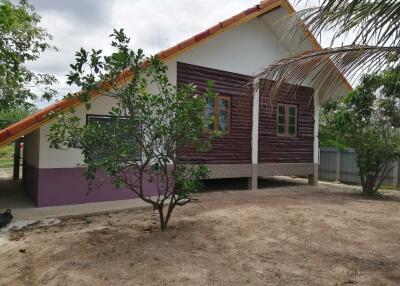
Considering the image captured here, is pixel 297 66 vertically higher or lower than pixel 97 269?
higher

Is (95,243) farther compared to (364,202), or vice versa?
(364,202)

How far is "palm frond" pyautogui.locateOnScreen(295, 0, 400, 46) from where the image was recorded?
314cm

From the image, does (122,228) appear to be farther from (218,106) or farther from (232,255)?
(218,106)

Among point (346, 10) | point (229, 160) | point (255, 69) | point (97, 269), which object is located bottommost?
point (97, 269)

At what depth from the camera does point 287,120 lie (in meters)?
12.0

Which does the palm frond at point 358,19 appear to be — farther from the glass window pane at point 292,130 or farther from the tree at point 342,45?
the glass window pane at point 292,130

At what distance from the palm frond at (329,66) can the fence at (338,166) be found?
37.2 feet

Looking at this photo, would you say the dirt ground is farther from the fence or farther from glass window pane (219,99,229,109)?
the fence

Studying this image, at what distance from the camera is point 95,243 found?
5062 mm

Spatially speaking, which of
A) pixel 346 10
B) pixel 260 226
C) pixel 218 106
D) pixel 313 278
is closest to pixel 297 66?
pixel 346 10

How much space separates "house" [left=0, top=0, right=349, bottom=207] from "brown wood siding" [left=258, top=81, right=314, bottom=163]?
32 millimetres

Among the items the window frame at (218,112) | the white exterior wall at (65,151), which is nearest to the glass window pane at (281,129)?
the window frame at (218,112)

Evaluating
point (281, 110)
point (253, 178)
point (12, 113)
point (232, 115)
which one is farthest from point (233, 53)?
point (12, 113)

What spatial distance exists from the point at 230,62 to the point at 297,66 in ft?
20.7
